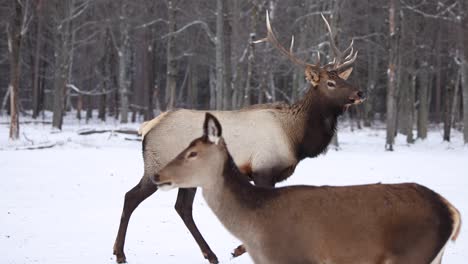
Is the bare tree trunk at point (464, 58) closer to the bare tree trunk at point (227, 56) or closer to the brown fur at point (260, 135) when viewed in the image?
the bare tree trunk at point (227, 56)

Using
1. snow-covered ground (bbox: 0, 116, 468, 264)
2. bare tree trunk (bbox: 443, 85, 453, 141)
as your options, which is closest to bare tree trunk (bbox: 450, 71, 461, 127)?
bare tree trunk (bbox: 443, 85, 453, 141)

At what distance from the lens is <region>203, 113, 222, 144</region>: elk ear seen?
5324mm

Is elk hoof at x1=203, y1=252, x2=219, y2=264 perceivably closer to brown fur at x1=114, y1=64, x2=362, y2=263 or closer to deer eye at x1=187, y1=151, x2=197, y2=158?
brown fur at x1=114, y1=64, x2=362, y2=263

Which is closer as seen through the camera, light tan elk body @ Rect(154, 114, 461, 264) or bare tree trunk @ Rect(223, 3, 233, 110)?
light tan elk body @ Rect(154, 114, 461, 264)

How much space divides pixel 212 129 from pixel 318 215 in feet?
3.53

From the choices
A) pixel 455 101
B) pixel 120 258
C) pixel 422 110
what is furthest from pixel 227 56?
pixel 120 258

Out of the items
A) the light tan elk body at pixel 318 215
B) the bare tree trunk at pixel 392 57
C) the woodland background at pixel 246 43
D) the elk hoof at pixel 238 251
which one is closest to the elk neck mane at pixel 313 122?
the elk hoof at pixel 238 251

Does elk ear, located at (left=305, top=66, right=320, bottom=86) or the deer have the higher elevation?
elk ear, located at (left=305, top=66, right=320, bottom=86)

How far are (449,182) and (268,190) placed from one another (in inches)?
403

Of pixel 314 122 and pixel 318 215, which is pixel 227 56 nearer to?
pixel 314 122

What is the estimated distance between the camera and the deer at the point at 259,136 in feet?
26.1

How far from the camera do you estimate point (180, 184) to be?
5.38 metres

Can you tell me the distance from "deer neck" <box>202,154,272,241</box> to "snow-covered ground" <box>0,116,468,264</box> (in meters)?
2.55

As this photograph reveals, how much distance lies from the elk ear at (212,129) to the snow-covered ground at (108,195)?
9.14 ft
